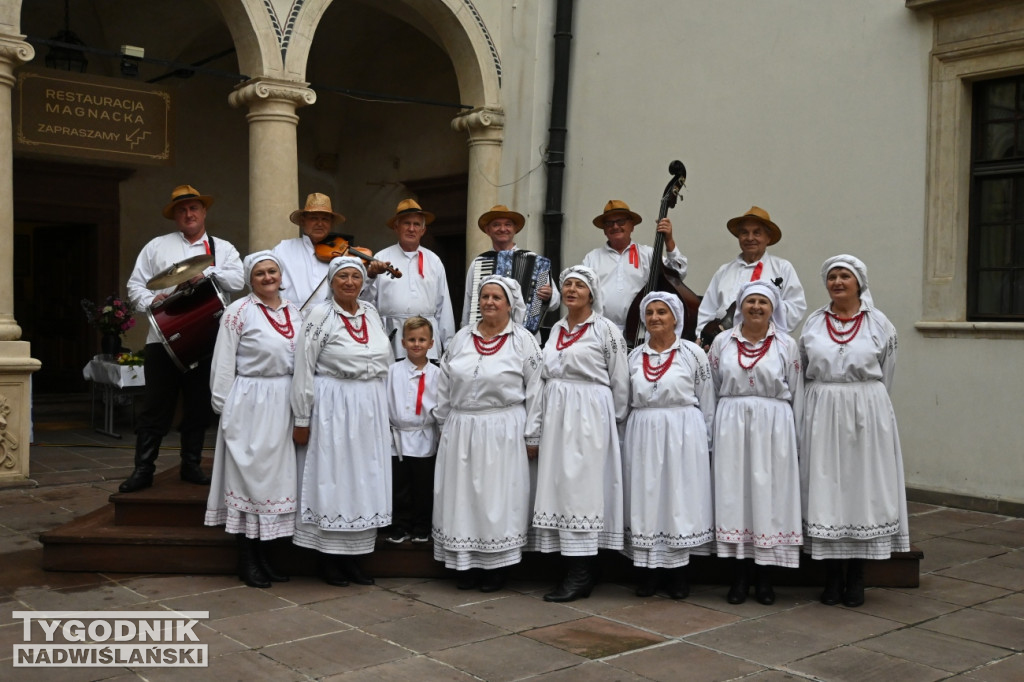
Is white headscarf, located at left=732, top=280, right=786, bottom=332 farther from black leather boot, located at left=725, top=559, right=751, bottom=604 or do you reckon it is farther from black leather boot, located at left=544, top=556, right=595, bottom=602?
black leather boot, located at left=544, top=556, right=595, bottom=602

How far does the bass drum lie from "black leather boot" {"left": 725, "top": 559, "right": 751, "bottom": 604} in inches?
121

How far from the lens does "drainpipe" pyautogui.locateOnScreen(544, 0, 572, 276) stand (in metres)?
10.7

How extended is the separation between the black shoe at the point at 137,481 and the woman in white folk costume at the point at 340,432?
110cm

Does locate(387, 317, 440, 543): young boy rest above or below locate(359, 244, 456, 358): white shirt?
below

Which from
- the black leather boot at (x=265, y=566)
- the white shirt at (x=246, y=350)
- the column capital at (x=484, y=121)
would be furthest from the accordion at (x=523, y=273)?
the column capital at (x=484, y=121)

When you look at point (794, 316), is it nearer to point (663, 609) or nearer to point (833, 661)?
point (663, 609)

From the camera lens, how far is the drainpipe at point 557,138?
1066 cm

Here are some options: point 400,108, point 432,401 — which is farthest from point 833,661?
point 400,108

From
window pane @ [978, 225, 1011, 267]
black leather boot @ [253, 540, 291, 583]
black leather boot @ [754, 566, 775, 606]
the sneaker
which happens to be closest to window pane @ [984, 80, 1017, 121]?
window pane @ [978, 225, 1011, 267]

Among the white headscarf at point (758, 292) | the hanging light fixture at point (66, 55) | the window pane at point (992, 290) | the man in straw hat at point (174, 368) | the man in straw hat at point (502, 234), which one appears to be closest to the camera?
the white headscarf at point (758, 292)

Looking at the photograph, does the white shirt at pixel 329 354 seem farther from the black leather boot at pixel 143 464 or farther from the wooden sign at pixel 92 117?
the wooden sign at pixel 92 117

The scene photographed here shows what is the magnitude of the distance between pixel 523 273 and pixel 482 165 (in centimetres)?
463

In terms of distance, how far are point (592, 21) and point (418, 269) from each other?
15.3 ft

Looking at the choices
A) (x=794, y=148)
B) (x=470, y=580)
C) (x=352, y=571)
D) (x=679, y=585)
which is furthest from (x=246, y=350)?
(x=794, y=148)
